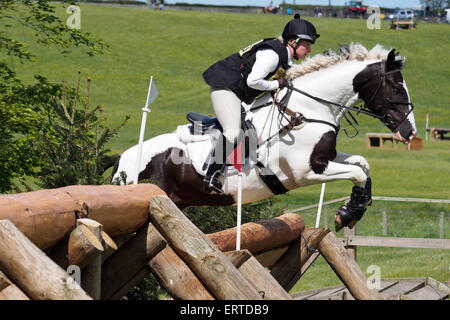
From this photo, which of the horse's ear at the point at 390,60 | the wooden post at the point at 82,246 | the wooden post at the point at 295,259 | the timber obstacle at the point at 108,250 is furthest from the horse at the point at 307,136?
the wooden post at the point at 82,246

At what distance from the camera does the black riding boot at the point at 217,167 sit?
680 cm

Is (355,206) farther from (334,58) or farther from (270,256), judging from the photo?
(334,58)

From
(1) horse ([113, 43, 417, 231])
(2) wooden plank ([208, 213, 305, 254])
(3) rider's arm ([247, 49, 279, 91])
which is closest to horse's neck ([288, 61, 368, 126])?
(1) horse ([113, 43, 417, 231])

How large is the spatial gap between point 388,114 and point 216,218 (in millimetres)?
3717

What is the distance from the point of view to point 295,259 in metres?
7.03

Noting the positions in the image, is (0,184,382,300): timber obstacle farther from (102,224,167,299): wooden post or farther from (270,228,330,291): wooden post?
(270,228,330,291): wooden post

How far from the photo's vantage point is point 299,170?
6.85 metres

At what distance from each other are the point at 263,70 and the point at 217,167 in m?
0.96

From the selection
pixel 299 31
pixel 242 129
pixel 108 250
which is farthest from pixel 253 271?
pixel 299 31

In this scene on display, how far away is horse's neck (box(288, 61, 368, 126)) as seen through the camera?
6.96m

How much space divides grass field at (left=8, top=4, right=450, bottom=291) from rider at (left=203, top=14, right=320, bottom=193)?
6.79m

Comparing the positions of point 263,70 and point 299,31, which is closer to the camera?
point 263,70
